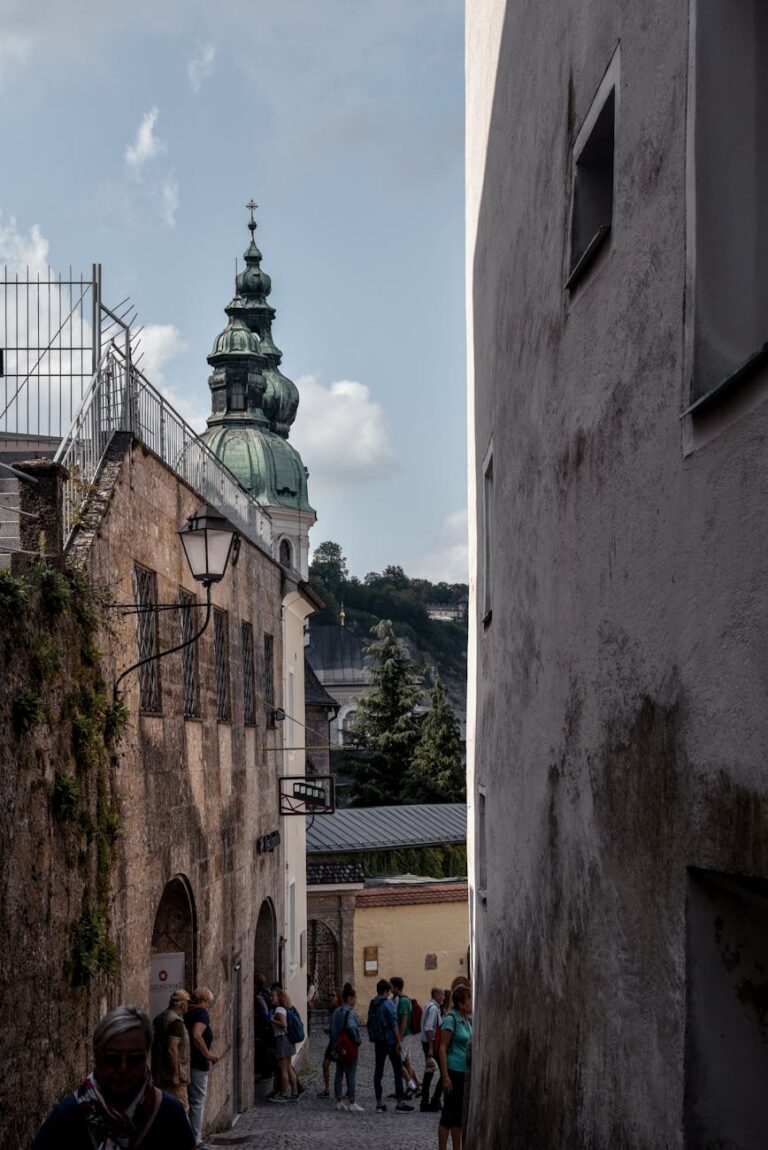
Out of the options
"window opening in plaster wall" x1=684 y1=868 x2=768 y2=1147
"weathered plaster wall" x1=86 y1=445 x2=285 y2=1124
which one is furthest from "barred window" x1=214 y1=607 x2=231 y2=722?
"window opening in plaster wall" x1=684 y1=868 x2=768 y2=1147

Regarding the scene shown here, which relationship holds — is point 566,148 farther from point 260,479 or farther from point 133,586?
point 260,479

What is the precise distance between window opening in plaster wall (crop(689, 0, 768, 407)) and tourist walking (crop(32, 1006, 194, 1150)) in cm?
243

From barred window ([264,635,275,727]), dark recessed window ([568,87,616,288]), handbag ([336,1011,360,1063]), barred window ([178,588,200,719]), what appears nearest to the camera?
dark recessed window ([568,87,616,288])

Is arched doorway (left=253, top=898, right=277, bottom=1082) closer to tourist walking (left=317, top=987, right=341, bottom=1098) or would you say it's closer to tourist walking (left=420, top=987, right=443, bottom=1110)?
tourist walking (left=317, top=987, right=341, bottom=1098)

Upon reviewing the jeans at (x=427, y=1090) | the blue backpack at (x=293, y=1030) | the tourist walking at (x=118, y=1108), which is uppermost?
the tourist walking at (x=118, y=1108)

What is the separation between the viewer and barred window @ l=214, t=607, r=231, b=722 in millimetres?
17906

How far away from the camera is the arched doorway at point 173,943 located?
14344 millimetres

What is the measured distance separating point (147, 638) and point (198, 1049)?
3.75 metres

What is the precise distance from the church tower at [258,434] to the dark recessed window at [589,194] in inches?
2884

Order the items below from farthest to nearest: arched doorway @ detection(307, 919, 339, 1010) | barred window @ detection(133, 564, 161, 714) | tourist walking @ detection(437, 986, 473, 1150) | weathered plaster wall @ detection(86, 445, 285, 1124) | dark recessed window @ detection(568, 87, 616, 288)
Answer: arched doorway @ detection(307, 919, 339, 1010), barred window @ detection(133, 564, 161, 714), tourist walking @ detection(437, 986, 473, 1150), weathered plaster wall @ detection(86, 445, 285, 1124), dark recessed window @ detection(568, 87, 616, 288)

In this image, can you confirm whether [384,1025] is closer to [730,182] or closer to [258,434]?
[730,182]

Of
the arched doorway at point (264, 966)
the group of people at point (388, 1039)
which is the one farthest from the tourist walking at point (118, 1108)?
the arched doorway at point (264, 966)

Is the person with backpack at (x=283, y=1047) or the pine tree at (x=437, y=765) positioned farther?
the pine tree at (x=437, y=765)

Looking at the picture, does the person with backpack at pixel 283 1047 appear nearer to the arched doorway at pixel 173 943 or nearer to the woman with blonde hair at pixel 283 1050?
the woman with blonde hair at pixel 283 1050
